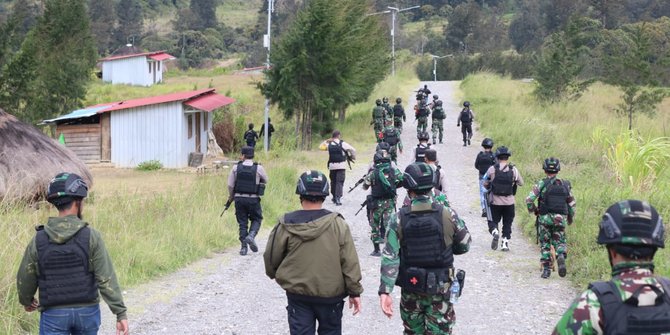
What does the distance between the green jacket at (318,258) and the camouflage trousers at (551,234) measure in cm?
459

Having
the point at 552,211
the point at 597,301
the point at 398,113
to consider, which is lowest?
the point at 552,211

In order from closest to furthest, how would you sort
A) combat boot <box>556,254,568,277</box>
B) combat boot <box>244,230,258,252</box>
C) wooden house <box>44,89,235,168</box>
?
combat boot <box>556,254,568,277</box>, combat boot <box>244,230,258,252</box>, wooden house <box>44,89,235,168</box>

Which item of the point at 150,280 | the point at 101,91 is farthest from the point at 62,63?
the point at 150,280

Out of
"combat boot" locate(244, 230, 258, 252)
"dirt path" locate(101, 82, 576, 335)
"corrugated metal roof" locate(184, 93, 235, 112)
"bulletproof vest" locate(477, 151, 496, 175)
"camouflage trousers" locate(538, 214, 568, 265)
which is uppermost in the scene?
"corrugated metal roof" locate(184, 93, 235, 112)

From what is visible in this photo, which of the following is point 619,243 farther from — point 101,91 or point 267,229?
point 101,91

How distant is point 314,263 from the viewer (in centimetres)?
510

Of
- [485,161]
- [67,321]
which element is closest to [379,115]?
[485,161]

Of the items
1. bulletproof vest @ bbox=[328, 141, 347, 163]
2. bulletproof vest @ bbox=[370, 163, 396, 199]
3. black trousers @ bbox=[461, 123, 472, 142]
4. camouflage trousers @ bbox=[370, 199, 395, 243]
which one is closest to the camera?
bulletproof vest @ bbox=[370, 163, 396, 199]

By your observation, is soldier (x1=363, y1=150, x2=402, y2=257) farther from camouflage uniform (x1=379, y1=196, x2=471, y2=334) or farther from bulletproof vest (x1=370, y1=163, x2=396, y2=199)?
camouflage uniform (x1=379, y1=196, x2=471, y2=334)

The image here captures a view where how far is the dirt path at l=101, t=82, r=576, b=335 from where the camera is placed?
7.38m

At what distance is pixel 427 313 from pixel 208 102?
24.2 m

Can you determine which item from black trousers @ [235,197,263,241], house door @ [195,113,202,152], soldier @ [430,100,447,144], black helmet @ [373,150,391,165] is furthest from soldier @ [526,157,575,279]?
house door @ [195,113,202,152]

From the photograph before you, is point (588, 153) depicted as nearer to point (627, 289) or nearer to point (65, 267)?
point (65, 267)

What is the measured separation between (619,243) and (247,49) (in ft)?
315
